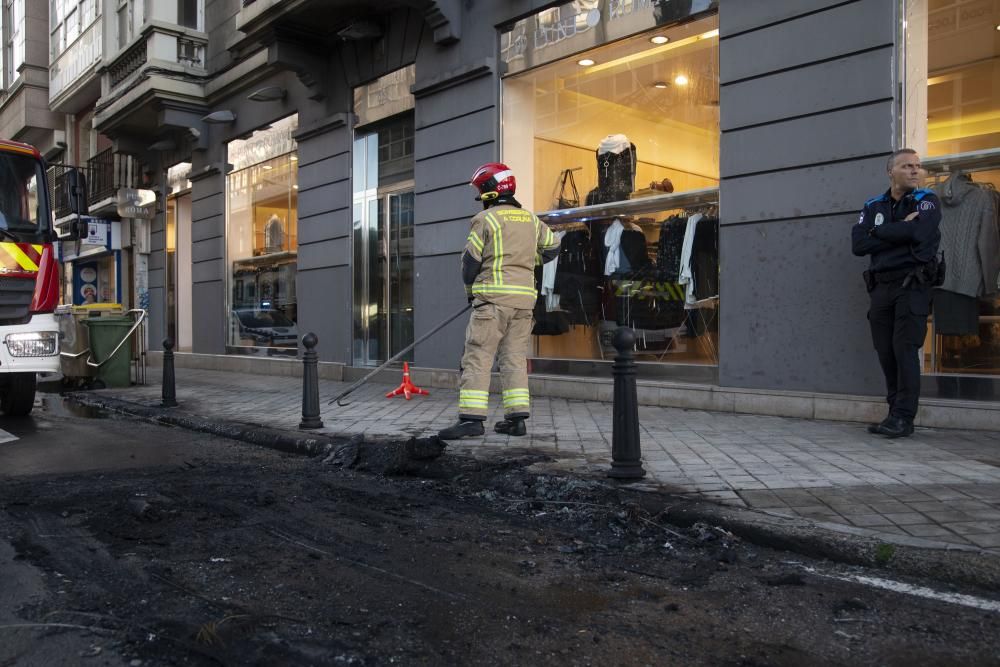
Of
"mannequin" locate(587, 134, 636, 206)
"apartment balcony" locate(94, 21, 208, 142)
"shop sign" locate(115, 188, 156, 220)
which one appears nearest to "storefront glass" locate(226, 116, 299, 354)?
"apartment balcony" locate(94, 21, 208, 142)

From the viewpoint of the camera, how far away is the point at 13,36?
993 inches

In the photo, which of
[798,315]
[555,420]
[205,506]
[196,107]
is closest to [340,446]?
[205,506]

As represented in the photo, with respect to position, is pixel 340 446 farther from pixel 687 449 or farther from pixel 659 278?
pixel 659 278

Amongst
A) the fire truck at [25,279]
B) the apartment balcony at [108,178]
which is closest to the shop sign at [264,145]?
the apartment balcony at [108,178]

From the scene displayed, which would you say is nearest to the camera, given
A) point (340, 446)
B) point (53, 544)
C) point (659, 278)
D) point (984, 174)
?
point (53, 544)

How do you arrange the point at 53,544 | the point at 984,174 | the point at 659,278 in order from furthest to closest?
Result: the point at 659,278
the point at 984,174
the point at 53,544

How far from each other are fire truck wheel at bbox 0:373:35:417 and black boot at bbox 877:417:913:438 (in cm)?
832

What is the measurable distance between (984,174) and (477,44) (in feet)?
20.8

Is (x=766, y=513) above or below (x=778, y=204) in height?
below

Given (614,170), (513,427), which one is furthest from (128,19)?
(513,427)

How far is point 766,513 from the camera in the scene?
359 cm

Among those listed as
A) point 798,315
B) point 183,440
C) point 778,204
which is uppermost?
point 778,204

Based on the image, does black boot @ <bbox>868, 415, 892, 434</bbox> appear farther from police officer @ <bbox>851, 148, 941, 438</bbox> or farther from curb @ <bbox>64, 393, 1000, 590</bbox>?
curb @ <bbox>64, 393, 1000, 590</bbox>

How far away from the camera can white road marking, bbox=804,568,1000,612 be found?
2684 millimetres
